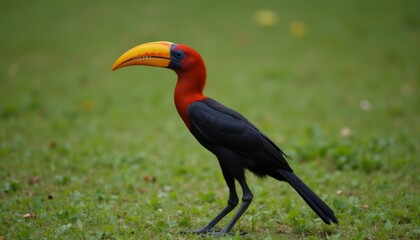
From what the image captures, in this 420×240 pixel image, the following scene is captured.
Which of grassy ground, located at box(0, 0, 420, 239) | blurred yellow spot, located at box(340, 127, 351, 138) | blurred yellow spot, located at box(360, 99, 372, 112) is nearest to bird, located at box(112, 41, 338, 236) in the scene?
grassy ground, located at box(0, 0, 420, 239)

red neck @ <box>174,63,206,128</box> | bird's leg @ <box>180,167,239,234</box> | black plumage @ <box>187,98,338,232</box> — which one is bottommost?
bird's leg @ <box>180,167,239,234</box>

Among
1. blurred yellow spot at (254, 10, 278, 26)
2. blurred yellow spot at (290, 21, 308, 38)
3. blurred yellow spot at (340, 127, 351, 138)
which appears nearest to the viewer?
blurred yellow spot at (340, 127, 351, 138)

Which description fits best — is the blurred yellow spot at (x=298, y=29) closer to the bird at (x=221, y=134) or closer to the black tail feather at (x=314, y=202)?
the bird at (x=221, y=134)

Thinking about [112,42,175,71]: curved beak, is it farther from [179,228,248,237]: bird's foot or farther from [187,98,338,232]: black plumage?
[179,228,248,237]: bird's foot

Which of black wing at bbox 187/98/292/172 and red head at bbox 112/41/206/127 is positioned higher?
red head at bbox 112/41/206/127

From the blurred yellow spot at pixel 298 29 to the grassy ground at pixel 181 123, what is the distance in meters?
0.04

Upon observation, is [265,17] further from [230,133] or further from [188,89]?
[230,133]

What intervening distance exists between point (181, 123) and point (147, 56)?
4778mm

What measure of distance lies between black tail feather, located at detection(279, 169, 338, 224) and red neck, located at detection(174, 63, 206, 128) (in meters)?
1.10

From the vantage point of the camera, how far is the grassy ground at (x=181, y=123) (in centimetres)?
523

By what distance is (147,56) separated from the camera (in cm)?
487

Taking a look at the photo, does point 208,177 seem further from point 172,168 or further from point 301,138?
point 301,138

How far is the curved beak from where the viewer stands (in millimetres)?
4852

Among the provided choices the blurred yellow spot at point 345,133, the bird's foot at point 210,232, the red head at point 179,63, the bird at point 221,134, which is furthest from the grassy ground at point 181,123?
the red head at point 179,63
